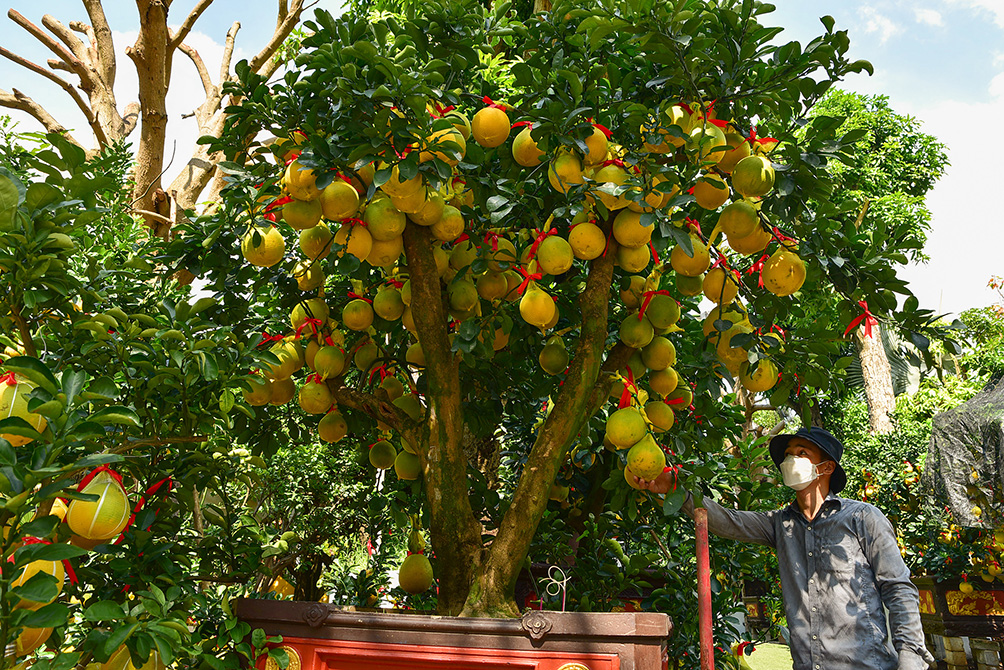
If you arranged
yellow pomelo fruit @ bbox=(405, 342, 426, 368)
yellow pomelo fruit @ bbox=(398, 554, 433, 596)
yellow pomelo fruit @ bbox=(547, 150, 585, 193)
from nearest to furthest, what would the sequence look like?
yellow pomelo fruit @ bbox=(547, 150, 585, 193), yellow pomelo fruit @ bbox=(405, 342, 426, 368), yellow pomelo fruit @ bbox=(398, 554, 433, 596)

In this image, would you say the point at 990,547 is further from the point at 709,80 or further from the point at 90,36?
the point at 90,36

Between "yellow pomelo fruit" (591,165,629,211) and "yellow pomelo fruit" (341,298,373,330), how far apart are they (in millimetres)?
A: 842

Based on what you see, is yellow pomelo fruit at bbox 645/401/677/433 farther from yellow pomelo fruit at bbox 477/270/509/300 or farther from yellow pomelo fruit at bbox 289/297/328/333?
yellow pomelo fruit at bbox 289/297/328/333

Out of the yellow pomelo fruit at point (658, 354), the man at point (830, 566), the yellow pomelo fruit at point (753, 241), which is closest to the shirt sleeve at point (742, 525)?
the man at point (830, 566)

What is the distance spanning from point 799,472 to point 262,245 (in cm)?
192

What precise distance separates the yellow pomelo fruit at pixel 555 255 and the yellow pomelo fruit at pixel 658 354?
485 millimetres

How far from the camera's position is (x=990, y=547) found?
5895 mm

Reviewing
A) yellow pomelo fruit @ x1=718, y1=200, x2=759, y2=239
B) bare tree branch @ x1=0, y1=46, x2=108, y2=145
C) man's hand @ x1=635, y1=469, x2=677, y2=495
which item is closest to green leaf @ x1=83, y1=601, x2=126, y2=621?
man's hand @ x1=635, y1=469, x2=677, y2=495

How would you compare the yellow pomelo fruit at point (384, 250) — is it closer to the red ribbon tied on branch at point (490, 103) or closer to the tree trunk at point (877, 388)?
the red ribbon tied on branch at point (490, 103)

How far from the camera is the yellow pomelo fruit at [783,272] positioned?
1884 mm

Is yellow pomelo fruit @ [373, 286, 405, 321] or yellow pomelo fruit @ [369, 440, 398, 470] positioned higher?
yellow pomelo fruit @ [373, 286, 405, 321]

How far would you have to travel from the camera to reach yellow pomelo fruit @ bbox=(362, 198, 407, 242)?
72.1 inches

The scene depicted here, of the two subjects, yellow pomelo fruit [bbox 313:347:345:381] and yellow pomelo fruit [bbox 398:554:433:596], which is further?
yellow pomelo fruit [bbox 398:554:433:596]

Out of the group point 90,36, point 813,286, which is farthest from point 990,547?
point 90,36
